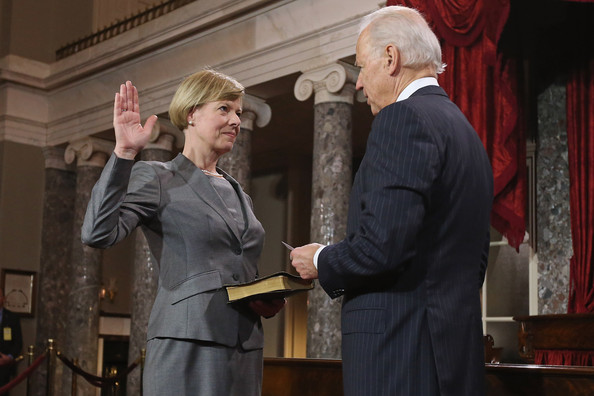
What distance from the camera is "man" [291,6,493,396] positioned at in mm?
2125

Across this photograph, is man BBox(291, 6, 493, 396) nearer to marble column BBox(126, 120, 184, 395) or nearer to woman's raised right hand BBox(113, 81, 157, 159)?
→ woman's raised right hand BBox(113, 81, 157, 159)

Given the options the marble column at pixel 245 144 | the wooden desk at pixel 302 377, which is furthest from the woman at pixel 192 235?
the marble column at pixel 245 144

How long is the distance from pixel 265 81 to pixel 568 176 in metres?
3.34

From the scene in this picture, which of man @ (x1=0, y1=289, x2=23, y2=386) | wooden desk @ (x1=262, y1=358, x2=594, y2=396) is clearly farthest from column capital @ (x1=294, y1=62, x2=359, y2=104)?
wooden desk @ (x1=262, y1=358, x2=594, y2=396)

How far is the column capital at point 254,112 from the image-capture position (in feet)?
32.2

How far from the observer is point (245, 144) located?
981 cm

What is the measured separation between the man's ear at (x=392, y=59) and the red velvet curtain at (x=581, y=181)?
20.1 feet

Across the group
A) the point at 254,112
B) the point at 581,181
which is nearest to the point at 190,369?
the point at 581,181

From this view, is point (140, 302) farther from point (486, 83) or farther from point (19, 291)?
point (486, 83)

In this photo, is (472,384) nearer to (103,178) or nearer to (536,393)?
(536,393)

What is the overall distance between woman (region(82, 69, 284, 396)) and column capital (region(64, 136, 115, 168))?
9430 mm

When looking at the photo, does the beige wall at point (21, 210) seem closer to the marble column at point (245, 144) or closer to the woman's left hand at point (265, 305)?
the marble column at point (245, 144)

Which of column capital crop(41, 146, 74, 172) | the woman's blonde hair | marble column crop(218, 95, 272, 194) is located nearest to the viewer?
the woman's blonde hair

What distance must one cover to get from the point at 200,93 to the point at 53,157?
34.1 ft
